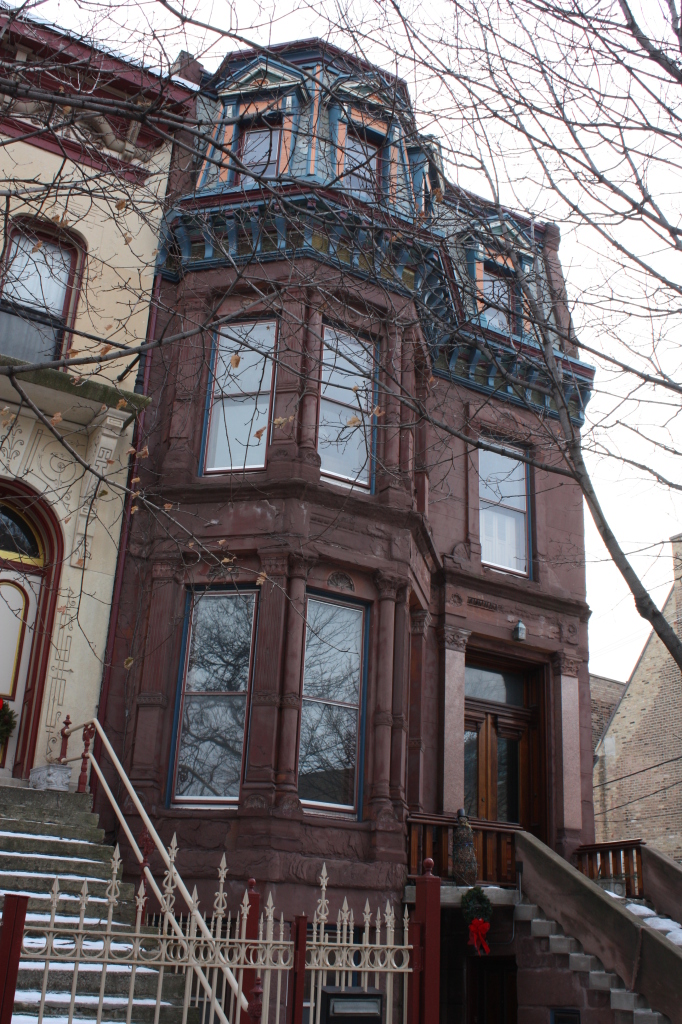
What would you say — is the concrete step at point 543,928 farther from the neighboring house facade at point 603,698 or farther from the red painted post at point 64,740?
the neighboring house facade at point 603,698

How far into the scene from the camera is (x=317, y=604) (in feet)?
38.4

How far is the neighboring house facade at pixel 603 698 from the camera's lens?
2747 cm

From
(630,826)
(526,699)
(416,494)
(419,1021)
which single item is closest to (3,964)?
(419,1021)

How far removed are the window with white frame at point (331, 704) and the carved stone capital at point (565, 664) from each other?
13.4 ft

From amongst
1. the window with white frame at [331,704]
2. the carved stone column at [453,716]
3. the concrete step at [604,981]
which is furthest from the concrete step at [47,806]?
the concrete step at [604,981]

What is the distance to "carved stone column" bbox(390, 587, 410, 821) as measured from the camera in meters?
11.4

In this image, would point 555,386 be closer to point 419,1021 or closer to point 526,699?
point 419,1021

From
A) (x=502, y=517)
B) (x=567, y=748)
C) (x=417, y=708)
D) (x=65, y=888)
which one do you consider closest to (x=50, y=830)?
(x=65, y=888)

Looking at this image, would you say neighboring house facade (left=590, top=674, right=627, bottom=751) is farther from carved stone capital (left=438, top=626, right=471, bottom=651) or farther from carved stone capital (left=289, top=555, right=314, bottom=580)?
carved stone capital (left=289, top=555, right=314, bottom=580)

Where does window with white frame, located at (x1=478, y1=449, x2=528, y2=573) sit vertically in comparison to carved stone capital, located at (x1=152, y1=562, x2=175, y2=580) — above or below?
above

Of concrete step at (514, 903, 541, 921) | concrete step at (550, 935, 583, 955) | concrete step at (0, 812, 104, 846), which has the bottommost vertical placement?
concrete step at (550, 935, 583, 955)

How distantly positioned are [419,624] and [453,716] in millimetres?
1312

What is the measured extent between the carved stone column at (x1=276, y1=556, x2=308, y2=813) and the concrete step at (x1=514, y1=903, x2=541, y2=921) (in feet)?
10.3

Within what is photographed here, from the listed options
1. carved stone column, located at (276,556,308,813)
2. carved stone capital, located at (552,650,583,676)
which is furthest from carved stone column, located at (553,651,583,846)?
carved stone column, located at (276,556,308,813)
